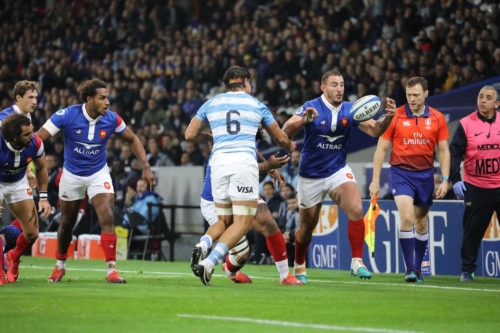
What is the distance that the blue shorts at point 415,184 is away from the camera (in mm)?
11711

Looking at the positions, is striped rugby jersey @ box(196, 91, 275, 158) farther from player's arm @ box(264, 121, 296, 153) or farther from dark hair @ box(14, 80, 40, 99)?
dark hair @ box(14, 80, 40, 99)

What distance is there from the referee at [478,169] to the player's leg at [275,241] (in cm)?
251

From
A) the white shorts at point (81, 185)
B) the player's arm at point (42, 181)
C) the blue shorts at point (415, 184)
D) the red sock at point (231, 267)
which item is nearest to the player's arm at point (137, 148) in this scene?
the white shorts at point (81, 185)

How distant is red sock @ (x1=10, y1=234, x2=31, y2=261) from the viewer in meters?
11.3

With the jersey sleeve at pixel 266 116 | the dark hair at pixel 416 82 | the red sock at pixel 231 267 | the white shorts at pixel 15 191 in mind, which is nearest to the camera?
the jersey sleeve at pixel 266 116

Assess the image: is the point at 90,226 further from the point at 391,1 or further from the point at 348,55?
the point at 391,1

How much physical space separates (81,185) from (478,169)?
4816 mm

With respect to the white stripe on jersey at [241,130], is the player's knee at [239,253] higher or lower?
lower

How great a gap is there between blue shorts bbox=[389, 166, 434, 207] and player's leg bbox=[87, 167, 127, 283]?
3.42 meters

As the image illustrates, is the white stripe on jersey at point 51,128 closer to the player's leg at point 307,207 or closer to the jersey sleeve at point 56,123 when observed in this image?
the jersey sleeve at point 56,123

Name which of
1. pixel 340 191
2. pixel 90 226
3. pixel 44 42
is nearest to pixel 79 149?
pixel 340 191

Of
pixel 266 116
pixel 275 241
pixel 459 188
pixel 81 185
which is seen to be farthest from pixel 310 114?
pixel 81 185

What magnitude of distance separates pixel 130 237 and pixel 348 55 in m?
6.12

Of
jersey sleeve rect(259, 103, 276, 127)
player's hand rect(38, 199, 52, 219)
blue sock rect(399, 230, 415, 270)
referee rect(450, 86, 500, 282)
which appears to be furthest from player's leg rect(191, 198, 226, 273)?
referee rect(450, 86, 500, 282)
